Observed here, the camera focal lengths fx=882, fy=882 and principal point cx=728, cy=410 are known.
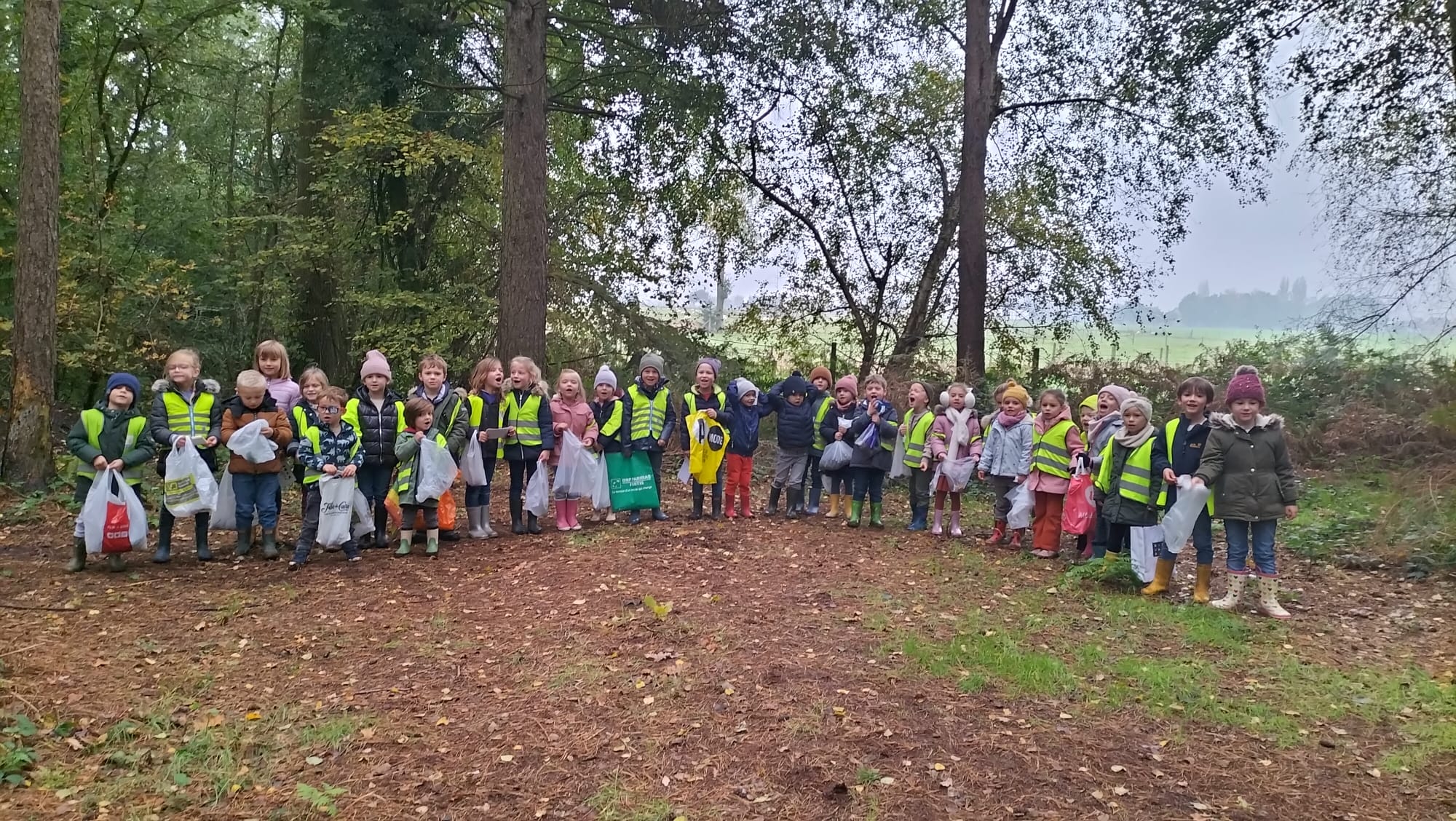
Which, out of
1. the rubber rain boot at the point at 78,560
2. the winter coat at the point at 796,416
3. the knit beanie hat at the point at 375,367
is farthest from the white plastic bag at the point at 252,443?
the winter coat at the point at 796,416

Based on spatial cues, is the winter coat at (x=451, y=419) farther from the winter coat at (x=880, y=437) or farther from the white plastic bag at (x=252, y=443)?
the winter coat at (x=880, y=437)

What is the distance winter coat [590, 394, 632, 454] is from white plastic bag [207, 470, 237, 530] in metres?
3.05

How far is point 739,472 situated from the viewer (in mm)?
9086

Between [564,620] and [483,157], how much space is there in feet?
30.5

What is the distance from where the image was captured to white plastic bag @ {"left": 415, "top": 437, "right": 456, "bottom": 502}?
7.15 m

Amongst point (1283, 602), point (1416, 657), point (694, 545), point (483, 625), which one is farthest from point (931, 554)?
point (483, 625)

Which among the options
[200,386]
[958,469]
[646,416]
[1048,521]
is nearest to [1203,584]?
[1048,521]

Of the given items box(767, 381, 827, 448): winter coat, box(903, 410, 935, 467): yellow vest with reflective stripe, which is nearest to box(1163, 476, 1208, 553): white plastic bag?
box(903, 410, 935, 467): yellow vest with reflective stripe

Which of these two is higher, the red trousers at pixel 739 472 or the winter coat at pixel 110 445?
Answer: the winter coat at pixel 110 445

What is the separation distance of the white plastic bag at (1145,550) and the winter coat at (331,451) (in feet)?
20.3

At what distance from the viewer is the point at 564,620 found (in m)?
5.74

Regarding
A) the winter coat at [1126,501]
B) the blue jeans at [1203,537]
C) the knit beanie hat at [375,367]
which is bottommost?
the blue jeans at [1203,537]

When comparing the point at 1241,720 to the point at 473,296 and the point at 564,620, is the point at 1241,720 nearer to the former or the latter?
the point at 564,620

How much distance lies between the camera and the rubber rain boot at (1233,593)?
6508mm
